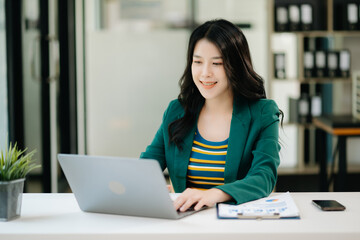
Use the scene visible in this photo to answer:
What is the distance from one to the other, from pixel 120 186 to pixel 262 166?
601 mm

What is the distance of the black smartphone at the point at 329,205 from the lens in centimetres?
146

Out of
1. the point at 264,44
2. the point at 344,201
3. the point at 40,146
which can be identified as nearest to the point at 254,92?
the point at 344,201

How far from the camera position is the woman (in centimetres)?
189

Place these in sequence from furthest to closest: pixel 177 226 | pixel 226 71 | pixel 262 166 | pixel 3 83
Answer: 1. pixel 3 83
2. pixel 226 71
3. pixel 262 166
4. pixel 177 226

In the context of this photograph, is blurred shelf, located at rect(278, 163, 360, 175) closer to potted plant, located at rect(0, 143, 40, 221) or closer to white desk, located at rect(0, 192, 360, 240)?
white desk, located at rect(0, 192, 360, 240)

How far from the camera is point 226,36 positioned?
6.21 ft

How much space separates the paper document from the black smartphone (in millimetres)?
73

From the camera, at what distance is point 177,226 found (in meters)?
1.31

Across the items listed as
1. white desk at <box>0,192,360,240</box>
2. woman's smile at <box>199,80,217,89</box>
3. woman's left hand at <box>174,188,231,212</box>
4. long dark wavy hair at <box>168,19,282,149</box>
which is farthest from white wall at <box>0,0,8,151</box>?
woman's left hand at <box>174,188,231,212</box>

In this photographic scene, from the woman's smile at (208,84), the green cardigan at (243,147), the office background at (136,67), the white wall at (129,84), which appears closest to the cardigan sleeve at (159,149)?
the green cardigan at (243,147)

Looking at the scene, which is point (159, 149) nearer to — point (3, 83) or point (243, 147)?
point (243, 147)

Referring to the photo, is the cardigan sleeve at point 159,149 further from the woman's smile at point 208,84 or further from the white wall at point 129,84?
the white wall at point 129,84

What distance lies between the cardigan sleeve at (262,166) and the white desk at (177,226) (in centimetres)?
12

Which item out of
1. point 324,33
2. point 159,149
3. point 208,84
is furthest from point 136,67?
point 208,84
